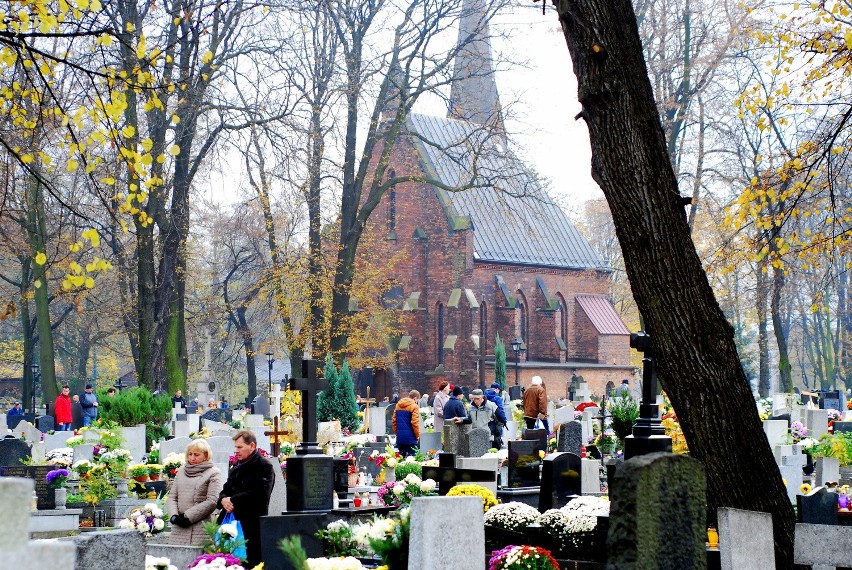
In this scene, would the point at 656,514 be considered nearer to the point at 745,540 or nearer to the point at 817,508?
the point at 745,540

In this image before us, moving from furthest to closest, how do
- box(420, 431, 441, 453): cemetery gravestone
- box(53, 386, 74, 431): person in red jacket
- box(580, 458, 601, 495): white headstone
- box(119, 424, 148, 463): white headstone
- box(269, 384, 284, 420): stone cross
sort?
box(53, 386, 74, 431): person in red jacket < box(269, 384, 284, 420): stone cross < box(420, 431, 441, 453): cemetery gravestone < box(119, 424, 148, 463): white headstone < box(580, 458, 601, 495): white headstone

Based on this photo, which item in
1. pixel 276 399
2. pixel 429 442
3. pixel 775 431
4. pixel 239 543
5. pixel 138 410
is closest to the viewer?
pixel 239 543

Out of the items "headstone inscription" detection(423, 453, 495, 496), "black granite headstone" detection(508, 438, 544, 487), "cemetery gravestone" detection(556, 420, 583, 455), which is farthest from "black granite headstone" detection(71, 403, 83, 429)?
"headstone inscription" detection(423, 453, 495, 496)

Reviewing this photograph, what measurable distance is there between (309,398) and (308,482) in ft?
3.41

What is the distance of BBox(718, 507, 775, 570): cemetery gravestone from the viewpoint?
711 cm

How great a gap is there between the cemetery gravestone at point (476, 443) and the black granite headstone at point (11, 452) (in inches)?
260

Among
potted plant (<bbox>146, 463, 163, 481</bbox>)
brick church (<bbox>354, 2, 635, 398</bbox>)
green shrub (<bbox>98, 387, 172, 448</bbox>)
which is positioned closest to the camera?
potted plant (<bbox>146, 463, 163, 481</bbox>)

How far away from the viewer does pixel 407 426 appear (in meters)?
22.2

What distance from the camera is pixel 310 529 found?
987 centimetres

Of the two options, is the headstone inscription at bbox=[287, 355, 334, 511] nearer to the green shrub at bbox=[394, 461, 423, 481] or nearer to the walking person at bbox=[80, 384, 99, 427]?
the green shrub at bbox=[394, 461, 423, 481]

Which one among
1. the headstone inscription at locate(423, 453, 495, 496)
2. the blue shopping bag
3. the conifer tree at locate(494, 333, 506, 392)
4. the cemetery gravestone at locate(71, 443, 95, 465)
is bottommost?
the blue shopping bag

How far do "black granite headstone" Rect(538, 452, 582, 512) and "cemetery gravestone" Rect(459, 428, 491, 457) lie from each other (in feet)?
23.1

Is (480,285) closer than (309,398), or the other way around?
(309,398)

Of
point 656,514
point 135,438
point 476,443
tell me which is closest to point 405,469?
point 476,443
